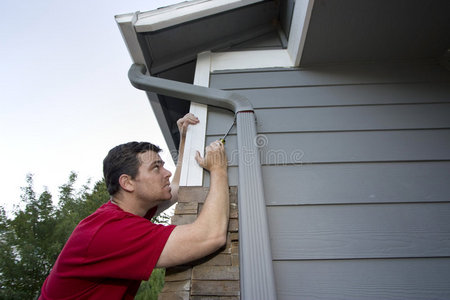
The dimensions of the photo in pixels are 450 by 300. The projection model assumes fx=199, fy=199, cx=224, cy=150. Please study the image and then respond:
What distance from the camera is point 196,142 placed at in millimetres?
1196

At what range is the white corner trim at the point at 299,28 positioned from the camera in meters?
1.20

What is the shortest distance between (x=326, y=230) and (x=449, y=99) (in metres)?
1.31

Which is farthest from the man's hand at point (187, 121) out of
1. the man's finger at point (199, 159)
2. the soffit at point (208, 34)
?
the soffit at point (208, 34)

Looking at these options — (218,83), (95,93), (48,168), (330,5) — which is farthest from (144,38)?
(48,168)

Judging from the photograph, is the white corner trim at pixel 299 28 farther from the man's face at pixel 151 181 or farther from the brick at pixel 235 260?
the brick at pixel 235 260

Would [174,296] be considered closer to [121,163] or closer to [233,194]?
[233,194]

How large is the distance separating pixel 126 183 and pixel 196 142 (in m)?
0.44

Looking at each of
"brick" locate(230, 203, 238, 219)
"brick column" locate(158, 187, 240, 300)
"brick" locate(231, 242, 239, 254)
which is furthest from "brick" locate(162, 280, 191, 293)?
"brick" locate(230, 203, 238, 219)

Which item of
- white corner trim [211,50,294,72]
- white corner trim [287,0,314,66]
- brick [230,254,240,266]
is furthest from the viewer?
white corner trim [211,50,294,72]

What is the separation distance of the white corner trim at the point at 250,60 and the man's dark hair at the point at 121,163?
0.84 metres

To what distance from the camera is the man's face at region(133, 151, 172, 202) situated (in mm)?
1040

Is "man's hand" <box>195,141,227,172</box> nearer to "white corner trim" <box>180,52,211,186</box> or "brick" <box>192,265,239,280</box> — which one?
"white corner trim" <box>180,52,211,186</box>

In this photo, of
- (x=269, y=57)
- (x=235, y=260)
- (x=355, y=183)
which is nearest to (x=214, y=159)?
(x=235, y=260)

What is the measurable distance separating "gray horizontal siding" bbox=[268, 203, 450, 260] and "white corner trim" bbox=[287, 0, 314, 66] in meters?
1.07
